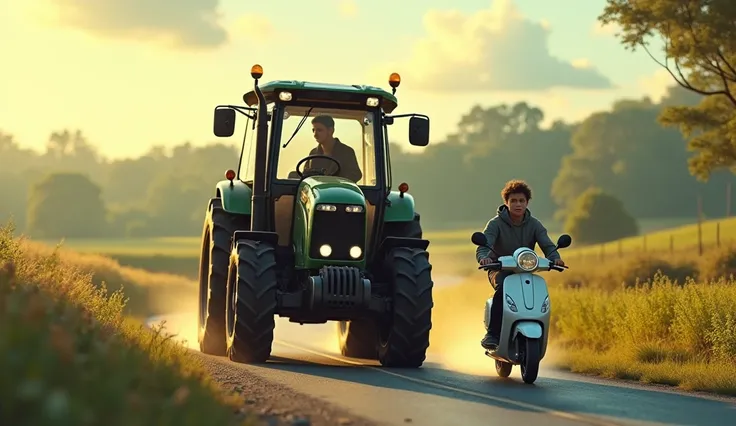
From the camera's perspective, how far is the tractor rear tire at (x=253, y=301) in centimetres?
1424

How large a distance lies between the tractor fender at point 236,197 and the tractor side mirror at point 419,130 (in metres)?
2.05

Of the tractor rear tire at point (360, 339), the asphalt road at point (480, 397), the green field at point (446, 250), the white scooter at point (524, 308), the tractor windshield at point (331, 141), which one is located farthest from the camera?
the green field at point (446, 250)

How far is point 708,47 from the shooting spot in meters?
36.2

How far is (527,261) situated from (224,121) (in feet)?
14.4

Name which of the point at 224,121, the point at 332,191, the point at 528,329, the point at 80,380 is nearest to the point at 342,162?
the point at 332,191

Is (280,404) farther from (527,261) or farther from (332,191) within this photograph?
(332,191)

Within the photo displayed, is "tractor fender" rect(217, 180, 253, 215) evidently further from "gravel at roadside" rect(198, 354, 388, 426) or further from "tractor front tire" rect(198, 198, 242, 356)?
"gravel at roadside" rect(198, 354, 388, 426)

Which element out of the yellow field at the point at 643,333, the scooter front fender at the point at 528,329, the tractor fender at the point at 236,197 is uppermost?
the tractor fender at the point at 236,197

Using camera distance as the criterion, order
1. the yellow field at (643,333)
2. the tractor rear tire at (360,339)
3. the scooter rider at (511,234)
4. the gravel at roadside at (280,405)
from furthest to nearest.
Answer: the tractor rear tire at (360,339) < the yellow field at (643,333) < the scooter rider at (511,234) < the gravel at roadside at (280,405)

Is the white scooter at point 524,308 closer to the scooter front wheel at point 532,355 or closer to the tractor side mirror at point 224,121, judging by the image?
the scooter front wheel at point 532,355

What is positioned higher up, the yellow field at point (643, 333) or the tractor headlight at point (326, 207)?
the tractor headlight at point (326, 207)

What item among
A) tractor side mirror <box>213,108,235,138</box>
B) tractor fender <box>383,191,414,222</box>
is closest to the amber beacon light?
tractor side mirror <box>213,108,235,138</box>

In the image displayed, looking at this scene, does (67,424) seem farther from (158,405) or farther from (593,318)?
(593,318)

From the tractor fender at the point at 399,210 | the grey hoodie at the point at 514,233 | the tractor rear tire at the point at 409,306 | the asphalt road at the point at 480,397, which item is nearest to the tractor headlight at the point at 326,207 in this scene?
the tractor rear tire at the point at 409,306
